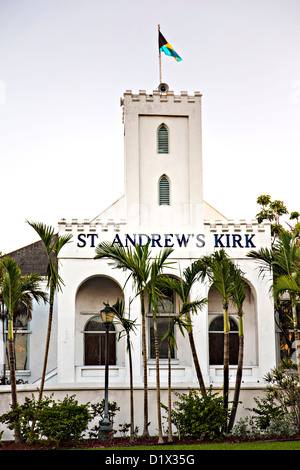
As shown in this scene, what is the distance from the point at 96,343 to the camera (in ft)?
88.8

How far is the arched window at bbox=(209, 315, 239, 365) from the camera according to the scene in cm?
2645

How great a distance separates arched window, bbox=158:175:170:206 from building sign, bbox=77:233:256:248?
1.50 m

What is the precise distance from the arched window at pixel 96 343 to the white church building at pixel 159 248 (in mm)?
41

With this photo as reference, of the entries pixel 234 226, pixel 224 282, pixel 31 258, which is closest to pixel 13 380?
pixel 224 282

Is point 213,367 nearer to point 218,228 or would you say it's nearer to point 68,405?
point 218,228

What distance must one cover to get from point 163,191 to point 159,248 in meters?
2.51

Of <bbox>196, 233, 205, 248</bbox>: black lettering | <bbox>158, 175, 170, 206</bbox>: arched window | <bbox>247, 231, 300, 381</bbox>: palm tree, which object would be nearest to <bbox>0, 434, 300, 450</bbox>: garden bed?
<bbox>247, 231, 300, 381</bbox>: palm tree

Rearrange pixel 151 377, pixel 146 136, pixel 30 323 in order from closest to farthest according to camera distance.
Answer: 1. pixel 151 377
2. pixel 146 136
3. pixel 30 323

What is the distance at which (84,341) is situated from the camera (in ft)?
88.4

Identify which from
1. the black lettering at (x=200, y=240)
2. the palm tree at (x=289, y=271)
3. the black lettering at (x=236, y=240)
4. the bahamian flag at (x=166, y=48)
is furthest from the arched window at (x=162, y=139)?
the palm tree at (x=289, y=271)
